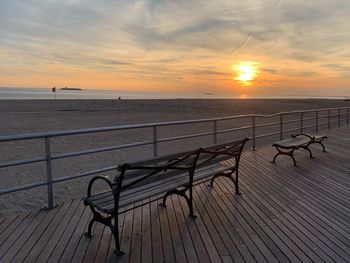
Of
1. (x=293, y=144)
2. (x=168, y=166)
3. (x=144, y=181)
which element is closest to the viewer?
(x=168, y=166)

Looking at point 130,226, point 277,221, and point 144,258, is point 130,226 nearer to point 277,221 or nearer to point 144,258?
point 144,258

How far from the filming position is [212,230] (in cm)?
363

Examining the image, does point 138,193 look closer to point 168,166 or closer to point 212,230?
point 168,166

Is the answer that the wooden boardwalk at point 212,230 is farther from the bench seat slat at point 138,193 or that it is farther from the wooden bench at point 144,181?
the bench seat slat at point 138,193

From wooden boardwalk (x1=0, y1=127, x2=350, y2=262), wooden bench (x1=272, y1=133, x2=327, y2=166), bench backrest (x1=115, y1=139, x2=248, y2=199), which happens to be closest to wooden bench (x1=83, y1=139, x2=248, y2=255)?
bench backrest (x1=115, y1=139, x2=248, y2=199)

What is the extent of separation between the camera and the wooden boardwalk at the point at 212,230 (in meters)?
3.10

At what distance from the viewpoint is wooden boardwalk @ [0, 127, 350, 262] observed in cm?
310

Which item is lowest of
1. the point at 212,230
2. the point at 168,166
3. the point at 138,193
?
the point at 212,230

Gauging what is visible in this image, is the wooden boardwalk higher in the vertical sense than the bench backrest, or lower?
lower

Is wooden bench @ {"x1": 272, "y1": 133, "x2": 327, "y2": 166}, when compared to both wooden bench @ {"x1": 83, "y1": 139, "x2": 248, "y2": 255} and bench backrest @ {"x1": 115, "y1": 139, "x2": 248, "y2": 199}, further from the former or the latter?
wooden bench @ {"x1": 83, "y1": 139, "x2": 248, "y2": 255}

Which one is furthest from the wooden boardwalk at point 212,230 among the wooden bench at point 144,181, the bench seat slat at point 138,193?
the bench seat slat at point 138,193

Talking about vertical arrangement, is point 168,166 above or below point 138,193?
above

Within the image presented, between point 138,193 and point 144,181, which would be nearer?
point 138,193

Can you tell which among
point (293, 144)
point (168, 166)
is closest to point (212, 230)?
point (168, 166)
